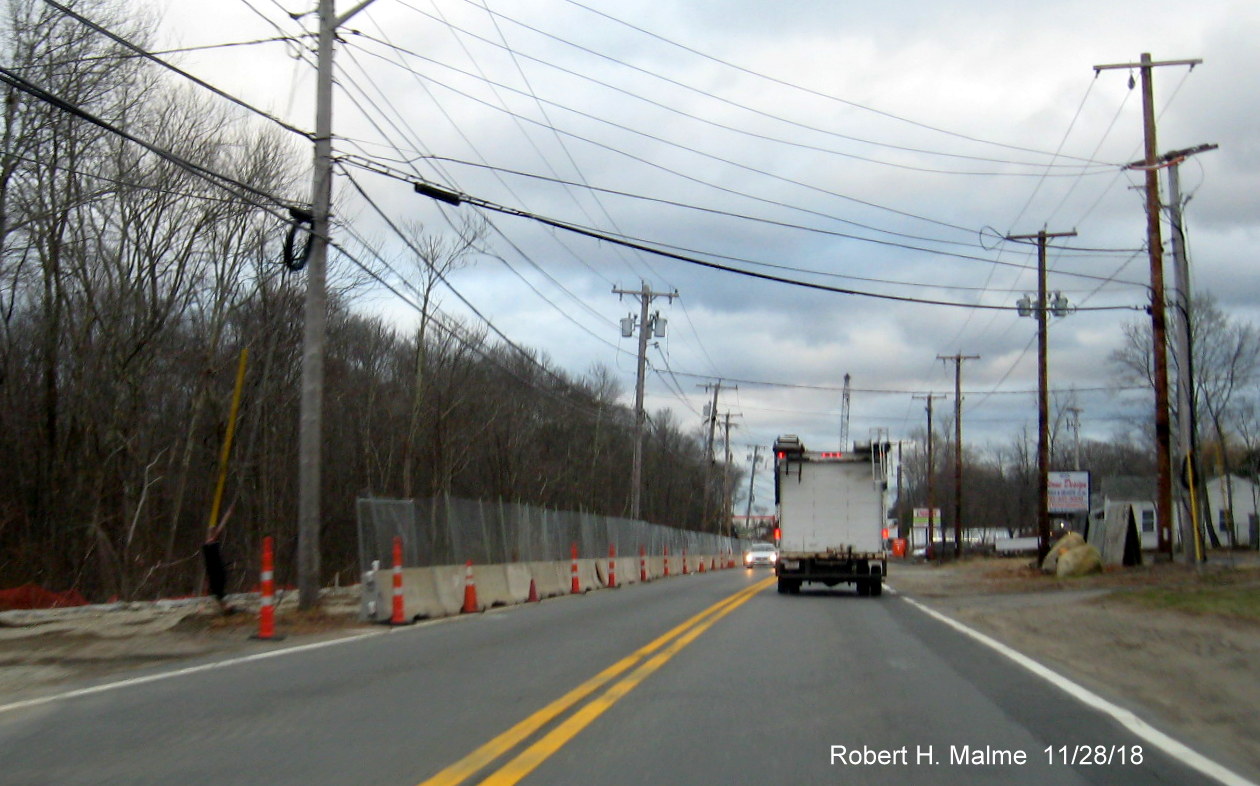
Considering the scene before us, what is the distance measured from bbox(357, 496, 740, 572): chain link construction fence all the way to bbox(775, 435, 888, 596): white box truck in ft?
20.3

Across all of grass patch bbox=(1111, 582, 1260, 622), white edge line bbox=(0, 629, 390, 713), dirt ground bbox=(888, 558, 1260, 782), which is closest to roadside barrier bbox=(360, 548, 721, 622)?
white edge line bbox=(0, 629, 390, 713)

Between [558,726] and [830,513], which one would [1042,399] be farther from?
[558,726]

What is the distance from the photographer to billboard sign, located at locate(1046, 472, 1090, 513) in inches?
1902

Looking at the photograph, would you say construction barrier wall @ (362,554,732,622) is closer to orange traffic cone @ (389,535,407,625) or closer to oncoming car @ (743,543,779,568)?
orange traffic cone @ (389,535,407,625)

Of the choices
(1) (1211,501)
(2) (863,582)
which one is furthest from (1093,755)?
(1) (1211,501)

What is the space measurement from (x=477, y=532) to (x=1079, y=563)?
1885 cm

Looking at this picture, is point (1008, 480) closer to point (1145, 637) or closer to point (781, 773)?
point (1145, 637)

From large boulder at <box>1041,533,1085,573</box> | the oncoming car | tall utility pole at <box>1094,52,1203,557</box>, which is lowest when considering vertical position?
the oncoming car

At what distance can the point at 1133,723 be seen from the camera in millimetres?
9109

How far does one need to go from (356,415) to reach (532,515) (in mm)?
24487

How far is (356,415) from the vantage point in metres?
51.7

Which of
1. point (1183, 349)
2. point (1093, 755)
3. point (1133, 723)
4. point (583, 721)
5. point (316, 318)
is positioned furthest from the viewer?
point (1183, 349)

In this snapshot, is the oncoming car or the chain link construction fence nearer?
the chain link construction fence

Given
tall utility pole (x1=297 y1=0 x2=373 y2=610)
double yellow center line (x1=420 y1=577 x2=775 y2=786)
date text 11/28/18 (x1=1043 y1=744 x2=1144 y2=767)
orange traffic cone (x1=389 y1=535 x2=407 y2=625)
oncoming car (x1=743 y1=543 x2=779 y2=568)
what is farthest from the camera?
oncoming car (x1=743 y1=543 x2=779 y2=568)
